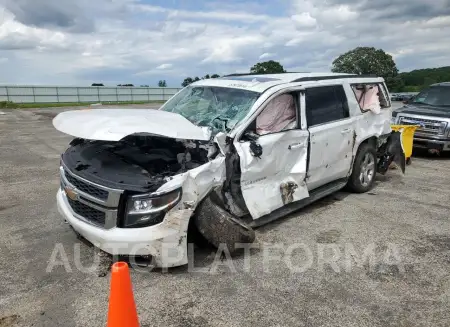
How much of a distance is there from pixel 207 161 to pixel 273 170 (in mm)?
991

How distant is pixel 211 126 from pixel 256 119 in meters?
0.52

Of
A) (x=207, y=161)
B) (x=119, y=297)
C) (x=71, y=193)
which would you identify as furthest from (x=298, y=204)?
(x=119, y=297)

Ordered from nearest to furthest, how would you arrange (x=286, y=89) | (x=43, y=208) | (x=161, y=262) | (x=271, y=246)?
(x=161, y=262)
(x=271, y=246)
(x=286, y=89)
(x=43, y=208)

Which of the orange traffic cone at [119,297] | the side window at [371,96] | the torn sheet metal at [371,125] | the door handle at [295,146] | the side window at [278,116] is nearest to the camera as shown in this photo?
the orange traffic cone at [119,297]

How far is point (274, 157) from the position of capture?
15.6ft

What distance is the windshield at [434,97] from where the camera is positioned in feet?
37.0

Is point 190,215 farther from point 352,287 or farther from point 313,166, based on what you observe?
point 313,166

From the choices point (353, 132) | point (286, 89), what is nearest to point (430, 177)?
point (353, 132)

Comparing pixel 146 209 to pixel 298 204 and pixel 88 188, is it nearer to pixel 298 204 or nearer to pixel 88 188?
pixel 88 188

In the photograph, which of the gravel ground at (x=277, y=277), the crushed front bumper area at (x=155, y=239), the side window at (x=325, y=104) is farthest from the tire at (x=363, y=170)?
the crushed front bumper area at (x=155, y=239)

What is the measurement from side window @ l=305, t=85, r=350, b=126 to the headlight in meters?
2.56

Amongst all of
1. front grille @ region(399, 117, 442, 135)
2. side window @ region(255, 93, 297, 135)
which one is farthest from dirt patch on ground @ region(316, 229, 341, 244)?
front grille @ region(399, 117, 442, 135)

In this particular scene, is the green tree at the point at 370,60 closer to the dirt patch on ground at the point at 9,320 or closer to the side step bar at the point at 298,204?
the side step bar at the point at 298,204

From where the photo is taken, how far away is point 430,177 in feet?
27.0
